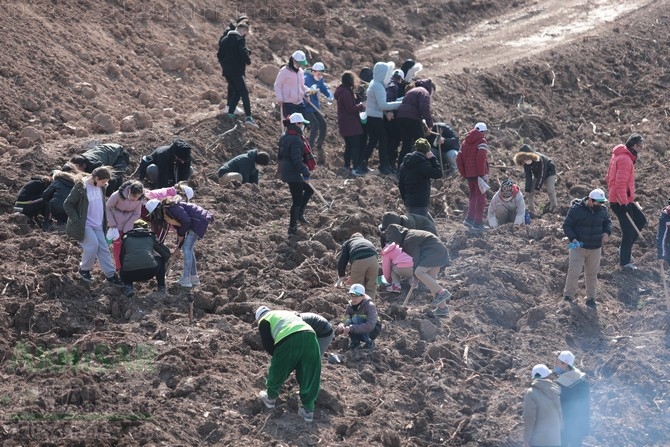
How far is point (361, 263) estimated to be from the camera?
14.8m

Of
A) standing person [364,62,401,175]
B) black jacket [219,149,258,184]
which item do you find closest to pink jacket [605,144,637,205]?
standing person [364,62,401,175]

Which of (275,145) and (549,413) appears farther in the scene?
(275,145)

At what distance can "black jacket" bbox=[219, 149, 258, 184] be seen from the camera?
18.8m

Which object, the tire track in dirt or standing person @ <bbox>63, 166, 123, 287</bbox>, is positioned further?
the tire track in dirt

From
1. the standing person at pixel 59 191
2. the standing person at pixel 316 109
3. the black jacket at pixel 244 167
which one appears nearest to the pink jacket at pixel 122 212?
the standing person at pixel 59 191

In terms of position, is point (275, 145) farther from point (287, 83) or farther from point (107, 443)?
point (107, 443)

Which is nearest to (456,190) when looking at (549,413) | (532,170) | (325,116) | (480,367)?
(532,170)

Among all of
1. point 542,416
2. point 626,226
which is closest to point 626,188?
point 626,226

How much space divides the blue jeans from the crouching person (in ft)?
1.25

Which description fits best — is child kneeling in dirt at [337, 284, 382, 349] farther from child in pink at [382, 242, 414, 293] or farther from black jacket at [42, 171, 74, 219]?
black jacket at [42, 171, 74, 219]

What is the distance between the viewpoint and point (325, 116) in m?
21.9

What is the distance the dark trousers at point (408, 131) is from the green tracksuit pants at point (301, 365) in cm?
782

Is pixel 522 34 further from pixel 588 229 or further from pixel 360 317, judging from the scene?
pixel 360 317

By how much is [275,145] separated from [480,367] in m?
6.98
